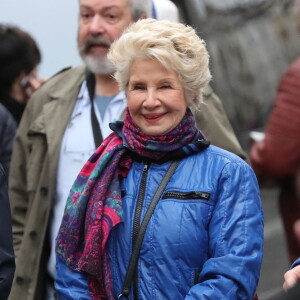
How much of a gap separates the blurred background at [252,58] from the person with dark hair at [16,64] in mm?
1763

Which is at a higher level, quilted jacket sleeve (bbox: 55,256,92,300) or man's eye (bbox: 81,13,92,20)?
man's eye (bbox: 81,13,92,20)

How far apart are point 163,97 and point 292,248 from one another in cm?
142

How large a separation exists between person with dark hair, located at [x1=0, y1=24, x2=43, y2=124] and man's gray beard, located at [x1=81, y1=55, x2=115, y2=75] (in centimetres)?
129

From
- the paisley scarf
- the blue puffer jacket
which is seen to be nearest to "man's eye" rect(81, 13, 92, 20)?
the paisley scarf

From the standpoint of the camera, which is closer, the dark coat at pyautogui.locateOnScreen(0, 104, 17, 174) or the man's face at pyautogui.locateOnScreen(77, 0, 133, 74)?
the man's face at pyautogui.locateOnScreen(77, 0, 133, 74)

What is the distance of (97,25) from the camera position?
195 inches

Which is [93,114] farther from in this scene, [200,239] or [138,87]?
[200,239]

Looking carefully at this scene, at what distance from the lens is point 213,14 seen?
8328 millimetres

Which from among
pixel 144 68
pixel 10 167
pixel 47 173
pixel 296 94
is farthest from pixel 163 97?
pixel 10 167

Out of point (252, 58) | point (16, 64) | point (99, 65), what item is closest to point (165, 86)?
point (99, 65)

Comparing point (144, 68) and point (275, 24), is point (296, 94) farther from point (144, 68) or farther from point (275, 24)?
point (275, 24)

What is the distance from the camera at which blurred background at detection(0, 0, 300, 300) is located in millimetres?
8250

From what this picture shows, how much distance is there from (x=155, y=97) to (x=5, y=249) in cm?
70

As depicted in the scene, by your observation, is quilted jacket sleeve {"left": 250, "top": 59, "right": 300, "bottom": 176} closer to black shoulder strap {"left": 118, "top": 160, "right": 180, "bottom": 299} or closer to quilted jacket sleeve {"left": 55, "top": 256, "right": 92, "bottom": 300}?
black shoulder strap {"left": 118, "top": 160, "right": 180, "bottom": 299}
